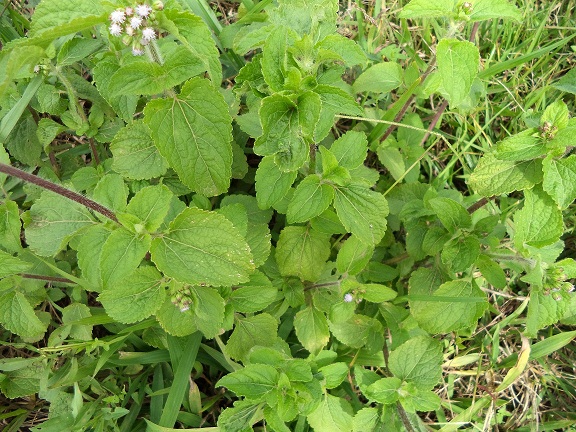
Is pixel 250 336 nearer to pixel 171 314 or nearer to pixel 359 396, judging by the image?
pixel 171 314

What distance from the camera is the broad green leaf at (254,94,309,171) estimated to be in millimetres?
2129

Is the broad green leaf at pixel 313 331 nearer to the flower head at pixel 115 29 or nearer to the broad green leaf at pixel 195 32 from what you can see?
the broad green leaf at pixel 195 32

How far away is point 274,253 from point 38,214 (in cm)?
140

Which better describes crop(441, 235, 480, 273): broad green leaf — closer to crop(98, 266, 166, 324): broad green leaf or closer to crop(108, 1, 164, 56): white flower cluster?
crop(98, 266, 166, 324): broad green leaf

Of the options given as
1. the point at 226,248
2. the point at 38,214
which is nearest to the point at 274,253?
the point at 226,248

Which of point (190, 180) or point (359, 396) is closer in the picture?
point (190, 180)

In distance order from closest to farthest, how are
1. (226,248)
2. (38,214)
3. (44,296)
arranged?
(226,248) < (38,214) < (44,296)

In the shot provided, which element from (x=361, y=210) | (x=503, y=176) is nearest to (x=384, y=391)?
(x=361, y=210)

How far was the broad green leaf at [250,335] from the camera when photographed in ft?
9.55

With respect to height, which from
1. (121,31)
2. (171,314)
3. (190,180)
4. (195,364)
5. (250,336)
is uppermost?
(121,31)

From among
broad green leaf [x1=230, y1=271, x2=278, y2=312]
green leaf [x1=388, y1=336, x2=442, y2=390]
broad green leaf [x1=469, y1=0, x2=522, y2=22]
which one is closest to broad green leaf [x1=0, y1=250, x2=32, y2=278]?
broad green leaf [x1=230, y1=271, x2=278, y2=312]

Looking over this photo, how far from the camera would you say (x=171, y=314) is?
2.65 m

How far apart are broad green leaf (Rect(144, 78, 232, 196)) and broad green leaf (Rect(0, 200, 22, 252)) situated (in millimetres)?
873

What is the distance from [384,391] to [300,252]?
92 centimetres
